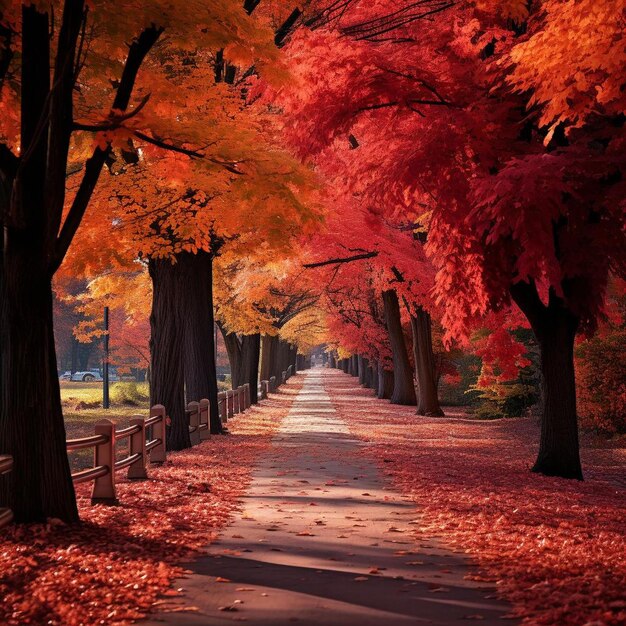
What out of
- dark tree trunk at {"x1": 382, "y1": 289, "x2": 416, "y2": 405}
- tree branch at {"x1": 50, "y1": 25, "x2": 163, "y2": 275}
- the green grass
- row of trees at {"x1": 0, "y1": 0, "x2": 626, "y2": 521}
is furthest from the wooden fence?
dark tree trunk at {"x1": 382, "y1": 289, "x2": 416, "y2": 405}

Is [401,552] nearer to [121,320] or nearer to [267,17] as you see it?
[267,17]

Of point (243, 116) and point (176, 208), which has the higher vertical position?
point (243, 116)

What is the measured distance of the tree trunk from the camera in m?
9.70

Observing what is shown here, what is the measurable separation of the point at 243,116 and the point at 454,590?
12051 mm

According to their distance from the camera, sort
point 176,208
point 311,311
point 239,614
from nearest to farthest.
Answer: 1. point 239,614
2. point 176,208
3. point 311,311

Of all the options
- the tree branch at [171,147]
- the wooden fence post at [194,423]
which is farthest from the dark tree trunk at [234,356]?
the tree branch at [171,147]

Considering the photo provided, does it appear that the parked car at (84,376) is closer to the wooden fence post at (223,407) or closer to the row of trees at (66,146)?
the wooden fence post at (223,407)

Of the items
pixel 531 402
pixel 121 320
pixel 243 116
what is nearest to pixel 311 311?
pixel 121 320

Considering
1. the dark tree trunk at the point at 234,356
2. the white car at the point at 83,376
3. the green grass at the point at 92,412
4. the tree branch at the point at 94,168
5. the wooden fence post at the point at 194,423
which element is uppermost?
the tree branch at the point at 94,168

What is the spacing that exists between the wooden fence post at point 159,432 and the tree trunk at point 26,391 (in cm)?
659

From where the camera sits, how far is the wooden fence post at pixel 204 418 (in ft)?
76.8

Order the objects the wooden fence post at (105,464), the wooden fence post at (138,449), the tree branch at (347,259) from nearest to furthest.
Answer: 1. the wooden fence post at (105,464)
2. the wooden fence post at (138,449)
3. the tree branch at (347,259)

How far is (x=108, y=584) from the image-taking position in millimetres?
7344

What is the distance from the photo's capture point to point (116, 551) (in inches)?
341
